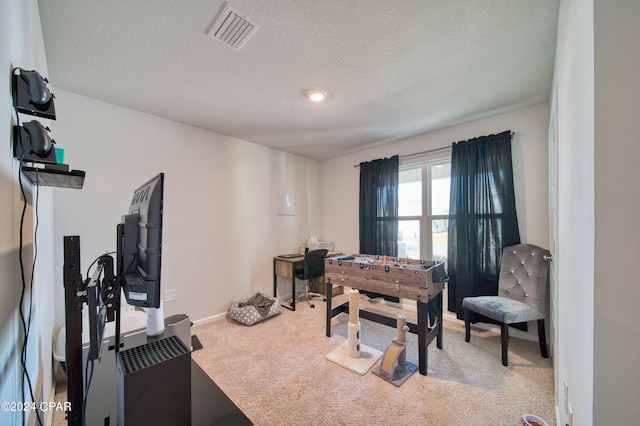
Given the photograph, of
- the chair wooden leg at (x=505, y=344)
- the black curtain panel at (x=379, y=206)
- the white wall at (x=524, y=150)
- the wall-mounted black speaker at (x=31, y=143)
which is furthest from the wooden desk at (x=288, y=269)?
the wall-mounted black speaker at (x=31, y=143)

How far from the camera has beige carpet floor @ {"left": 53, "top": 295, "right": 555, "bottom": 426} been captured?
5.24 ft

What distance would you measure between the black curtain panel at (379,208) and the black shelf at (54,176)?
130 inches

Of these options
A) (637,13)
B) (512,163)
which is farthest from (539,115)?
(637,13)

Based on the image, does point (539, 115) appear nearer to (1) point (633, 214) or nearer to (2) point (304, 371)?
(1) point (633, 214)

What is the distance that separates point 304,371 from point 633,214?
2.19 meters

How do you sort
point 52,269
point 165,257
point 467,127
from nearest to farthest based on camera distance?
point 52,269 < point 165,257 < point 467,127

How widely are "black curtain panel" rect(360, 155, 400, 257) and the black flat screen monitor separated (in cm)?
320

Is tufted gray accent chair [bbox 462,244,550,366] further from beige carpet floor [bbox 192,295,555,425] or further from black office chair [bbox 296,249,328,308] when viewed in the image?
black office chair [bbox 296,249,328,308]

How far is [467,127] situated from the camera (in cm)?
296

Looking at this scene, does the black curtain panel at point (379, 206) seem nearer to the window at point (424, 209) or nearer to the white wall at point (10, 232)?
the window at point (424, 209)

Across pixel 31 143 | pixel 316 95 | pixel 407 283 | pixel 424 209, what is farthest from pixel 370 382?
pixel 316 95

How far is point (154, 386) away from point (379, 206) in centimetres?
341

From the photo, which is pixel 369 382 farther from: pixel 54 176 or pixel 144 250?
pixel 54 176

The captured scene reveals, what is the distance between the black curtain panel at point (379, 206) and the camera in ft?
11.6
